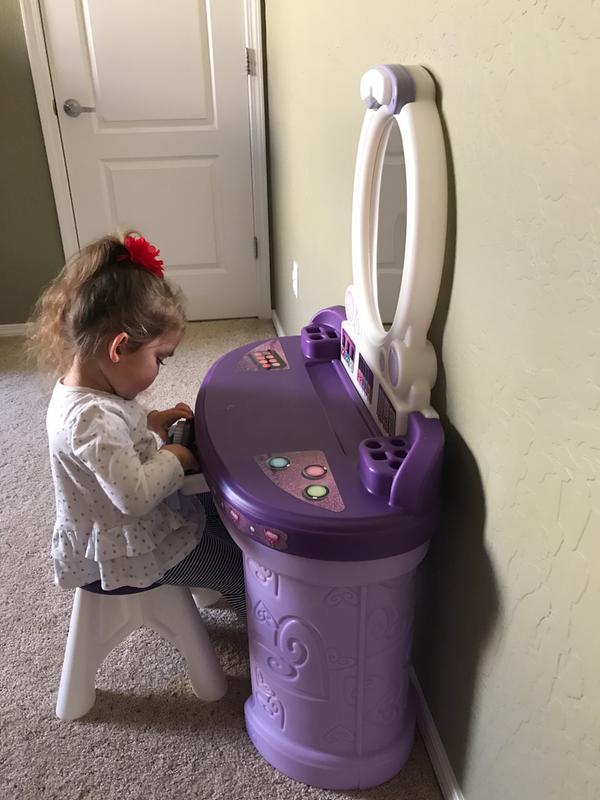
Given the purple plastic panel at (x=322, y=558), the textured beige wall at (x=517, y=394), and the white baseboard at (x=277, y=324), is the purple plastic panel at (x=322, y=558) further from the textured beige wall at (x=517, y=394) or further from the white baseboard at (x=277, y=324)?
the white baseboard at (x=277, y=324)

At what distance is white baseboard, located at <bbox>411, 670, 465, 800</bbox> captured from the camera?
3.58 feet

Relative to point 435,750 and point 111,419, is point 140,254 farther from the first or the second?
point 435,750

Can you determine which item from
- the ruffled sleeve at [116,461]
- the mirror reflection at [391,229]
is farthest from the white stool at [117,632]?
the mirror reflection at [391,229]

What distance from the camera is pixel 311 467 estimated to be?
3.23 ft

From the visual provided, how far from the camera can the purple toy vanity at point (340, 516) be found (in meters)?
0.90

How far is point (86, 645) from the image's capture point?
1.24m

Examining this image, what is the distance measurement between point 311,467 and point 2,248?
229 centimetres

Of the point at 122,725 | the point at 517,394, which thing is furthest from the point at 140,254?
the point at 122,725

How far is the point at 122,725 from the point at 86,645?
0.16 metres

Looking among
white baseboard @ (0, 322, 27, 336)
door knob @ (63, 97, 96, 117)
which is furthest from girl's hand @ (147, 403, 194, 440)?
white baseboard @ (0, 322, 27, 336)

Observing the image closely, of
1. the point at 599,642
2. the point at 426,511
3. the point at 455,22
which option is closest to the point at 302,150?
the point at 455,22

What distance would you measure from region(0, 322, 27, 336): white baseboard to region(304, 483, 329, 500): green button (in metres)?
2.36

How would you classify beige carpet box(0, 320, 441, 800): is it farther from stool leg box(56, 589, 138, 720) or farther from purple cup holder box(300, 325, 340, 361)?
purple cup holder box(300, 325, 340, 361)

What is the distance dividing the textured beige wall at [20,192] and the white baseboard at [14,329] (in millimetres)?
22
